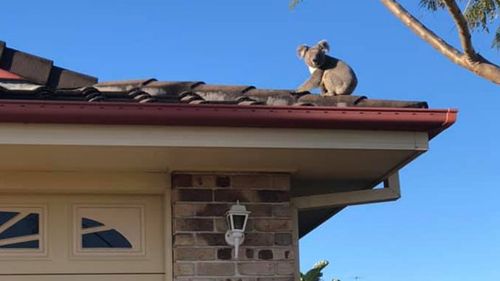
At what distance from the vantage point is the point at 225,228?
5.93 m

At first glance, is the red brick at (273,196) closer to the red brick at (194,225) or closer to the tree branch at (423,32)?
the red brick at (194,225)

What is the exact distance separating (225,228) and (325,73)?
1.35 meters

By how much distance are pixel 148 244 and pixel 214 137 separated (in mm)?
1137

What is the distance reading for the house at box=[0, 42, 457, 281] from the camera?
5.27m

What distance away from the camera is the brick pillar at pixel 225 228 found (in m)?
5.86

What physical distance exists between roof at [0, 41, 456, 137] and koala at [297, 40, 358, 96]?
29 cm

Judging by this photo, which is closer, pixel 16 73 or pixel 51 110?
pixel 51 110

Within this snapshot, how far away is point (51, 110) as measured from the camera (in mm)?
4957

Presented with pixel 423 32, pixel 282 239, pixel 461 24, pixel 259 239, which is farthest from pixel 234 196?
pixel 461 24

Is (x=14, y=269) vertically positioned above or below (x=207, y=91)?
below

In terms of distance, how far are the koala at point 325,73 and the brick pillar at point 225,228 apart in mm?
714

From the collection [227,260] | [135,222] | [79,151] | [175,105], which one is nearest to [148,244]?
[135,222]

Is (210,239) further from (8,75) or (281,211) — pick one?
(8,75)

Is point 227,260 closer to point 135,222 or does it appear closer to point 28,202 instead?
point 135,222
